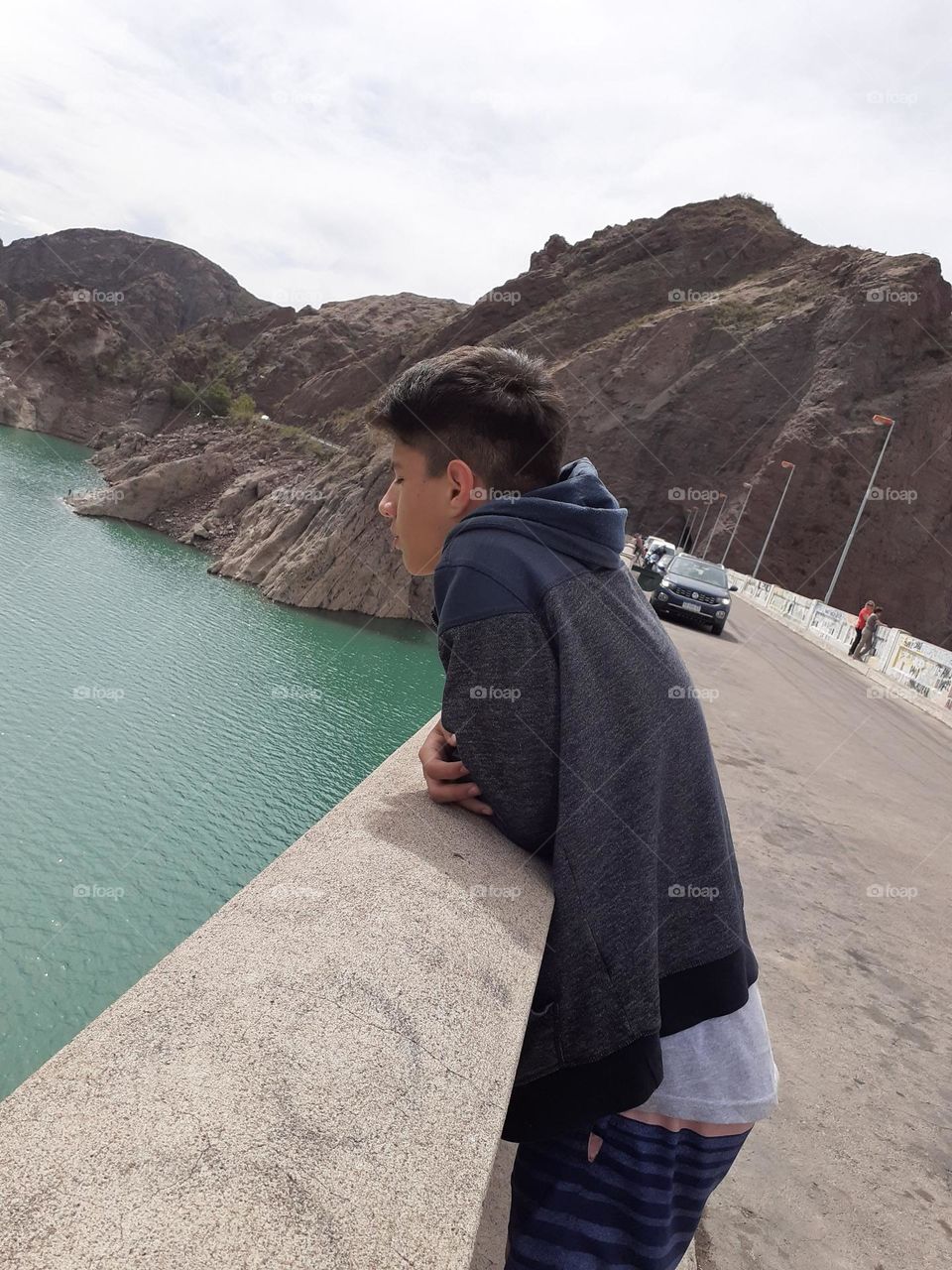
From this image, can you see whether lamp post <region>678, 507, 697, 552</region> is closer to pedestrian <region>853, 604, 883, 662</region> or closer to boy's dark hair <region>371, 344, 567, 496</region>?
pedestrian <region>853, 604, 883, 662</region>

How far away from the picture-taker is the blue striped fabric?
4.43 feet

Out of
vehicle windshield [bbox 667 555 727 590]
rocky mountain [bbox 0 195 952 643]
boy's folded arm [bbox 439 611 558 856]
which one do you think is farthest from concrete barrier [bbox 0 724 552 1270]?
rocky mountain [bbox 0 195 952 643]

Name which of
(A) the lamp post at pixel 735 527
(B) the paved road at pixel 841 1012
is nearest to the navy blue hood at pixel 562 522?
(B) the paved road at pixel 841 1012

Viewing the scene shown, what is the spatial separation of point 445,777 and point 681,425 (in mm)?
66770

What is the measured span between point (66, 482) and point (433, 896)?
70087mm

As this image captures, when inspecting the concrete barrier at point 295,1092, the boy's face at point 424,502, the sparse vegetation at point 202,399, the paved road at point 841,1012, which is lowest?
the paved road at point 841,1012

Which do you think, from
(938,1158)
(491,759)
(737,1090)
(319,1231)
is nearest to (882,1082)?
(938,1158)

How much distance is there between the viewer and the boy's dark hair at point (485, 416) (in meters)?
1.71

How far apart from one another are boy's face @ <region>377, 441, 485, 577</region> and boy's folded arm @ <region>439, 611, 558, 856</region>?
313 millimetres

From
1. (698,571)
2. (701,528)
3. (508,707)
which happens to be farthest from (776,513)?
(508,707)

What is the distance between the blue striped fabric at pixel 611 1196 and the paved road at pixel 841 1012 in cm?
95

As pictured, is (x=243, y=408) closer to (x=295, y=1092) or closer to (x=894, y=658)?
(x=894, y=658)

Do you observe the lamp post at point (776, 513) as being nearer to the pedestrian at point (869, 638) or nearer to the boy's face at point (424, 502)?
the pedestrian at point (869, 638)

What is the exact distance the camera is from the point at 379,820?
2.06 m
